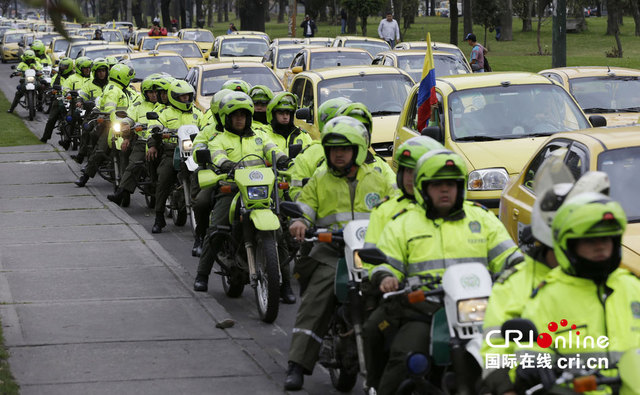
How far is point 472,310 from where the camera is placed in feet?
17.8

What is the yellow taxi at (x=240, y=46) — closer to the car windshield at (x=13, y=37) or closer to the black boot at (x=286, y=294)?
the black boot at (x=286, y=294)

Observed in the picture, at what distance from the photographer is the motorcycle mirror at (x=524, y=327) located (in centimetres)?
450

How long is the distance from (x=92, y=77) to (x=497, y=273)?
14939mm

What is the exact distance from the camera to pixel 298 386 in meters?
7.52

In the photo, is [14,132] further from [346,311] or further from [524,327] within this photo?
[524,327]

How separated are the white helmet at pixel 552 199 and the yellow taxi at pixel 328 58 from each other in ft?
59.9

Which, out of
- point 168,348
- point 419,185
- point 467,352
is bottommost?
point 168,348

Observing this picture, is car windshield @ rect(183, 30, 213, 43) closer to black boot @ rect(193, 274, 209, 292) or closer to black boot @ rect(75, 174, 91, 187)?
black boot @ rect(75, 174, 91, 187)

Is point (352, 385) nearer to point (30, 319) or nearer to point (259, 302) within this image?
point (259, 302)

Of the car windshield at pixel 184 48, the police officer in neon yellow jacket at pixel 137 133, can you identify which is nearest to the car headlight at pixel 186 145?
the police officer in neon yellow jacket at pixel 137 133

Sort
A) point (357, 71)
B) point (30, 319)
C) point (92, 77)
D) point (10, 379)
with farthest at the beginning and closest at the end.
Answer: point (92, 77), point (357, 71), point (30, 319), point (10, 379)

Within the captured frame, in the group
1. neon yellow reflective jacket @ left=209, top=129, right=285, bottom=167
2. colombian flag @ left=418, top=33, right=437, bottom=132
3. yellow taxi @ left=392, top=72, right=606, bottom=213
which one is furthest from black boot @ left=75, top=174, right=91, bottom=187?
neon yellow reflective jacket @ left=209, top=129, right=285, bottom=167

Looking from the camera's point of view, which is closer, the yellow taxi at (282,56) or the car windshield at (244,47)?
the yellow taxi at (282,56)

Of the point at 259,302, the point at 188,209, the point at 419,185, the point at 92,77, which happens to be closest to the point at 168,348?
the point at 259,302
